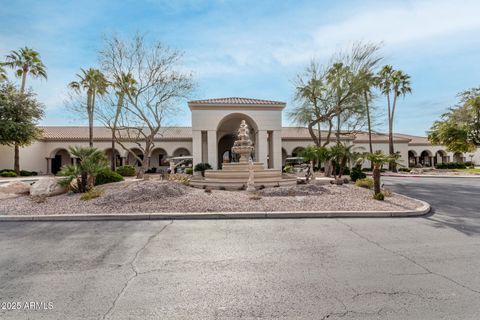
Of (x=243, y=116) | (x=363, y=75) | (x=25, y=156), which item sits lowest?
(x=25, y=156)

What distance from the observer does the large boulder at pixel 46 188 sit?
1068 cm

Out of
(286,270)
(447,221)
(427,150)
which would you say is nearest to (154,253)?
(286,270)

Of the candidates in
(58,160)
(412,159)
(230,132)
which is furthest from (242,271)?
(412,159)

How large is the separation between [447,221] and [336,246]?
15.0 feet

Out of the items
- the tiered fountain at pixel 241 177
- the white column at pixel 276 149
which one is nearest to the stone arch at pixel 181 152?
the white column at pixel 276 149

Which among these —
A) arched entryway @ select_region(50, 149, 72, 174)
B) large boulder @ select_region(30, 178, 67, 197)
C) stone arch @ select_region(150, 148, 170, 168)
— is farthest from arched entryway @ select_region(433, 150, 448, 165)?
arched entryway @ select_region(50, 149, 72, 174)

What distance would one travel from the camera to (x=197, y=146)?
841 inches

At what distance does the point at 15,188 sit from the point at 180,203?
850 centimetres

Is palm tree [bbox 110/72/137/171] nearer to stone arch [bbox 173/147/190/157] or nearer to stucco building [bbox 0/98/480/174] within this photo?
stucco building [bbox 0/98/480/174]

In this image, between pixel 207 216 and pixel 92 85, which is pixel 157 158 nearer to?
pixel 92 85

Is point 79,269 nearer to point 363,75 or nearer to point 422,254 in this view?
point 422,254

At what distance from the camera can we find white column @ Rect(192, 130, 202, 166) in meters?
21.3

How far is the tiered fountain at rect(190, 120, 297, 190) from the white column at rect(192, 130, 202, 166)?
5.37 meters

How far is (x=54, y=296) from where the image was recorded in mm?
3225
